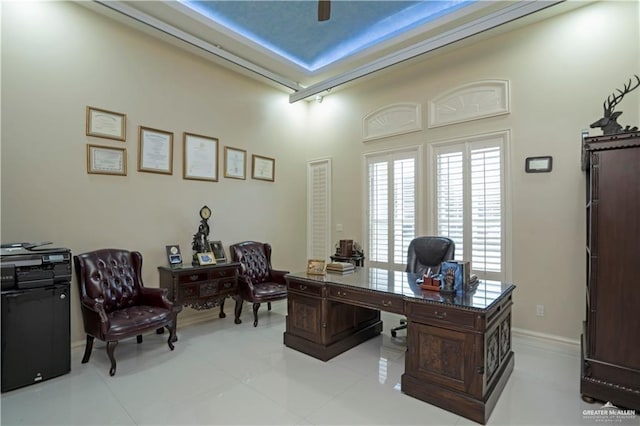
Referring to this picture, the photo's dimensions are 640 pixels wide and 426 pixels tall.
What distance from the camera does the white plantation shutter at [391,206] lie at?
470 cm

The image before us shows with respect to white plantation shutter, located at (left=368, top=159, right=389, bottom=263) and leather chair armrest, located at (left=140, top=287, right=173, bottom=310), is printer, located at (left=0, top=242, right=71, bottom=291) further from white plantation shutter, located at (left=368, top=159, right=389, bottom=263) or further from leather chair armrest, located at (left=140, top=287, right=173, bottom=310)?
white plantation shutter, located at (left=368, top=159, right=389, bottom=263)

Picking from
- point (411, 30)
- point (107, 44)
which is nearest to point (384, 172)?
point (411, 30)

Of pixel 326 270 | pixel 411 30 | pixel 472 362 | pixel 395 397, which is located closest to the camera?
pixel 472 362

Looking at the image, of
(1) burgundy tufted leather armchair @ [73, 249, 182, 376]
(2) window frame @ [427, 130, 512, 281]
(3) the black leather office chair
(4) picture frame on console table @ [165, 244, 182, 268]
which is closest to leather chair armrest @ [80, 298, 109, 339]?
(1) burgundy tufted leather armchair @ [73, 249, 182, 376]

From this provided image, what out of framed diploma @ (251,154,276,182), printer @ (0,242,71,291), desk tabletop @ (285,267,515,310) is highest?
framed diploma @ (251,154,276,182)

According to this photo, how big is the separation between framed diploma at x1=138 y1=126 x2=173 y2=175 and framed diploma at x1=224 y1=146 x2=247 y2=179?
0.83 meters

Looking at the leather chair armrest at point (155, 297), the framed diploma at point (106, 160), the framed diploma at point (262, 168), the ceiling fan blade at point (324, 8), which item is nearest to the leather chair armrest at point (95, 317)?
the leather chair armrest at point (155, 297)

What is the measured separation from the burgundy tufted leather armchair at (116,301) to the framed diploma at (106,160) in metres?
0.92

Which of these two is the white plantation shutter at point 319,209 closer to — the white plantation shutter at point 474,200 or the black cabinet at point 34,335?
the white plantation shutter at point 474,200

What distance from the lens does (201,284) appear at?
4039 mm

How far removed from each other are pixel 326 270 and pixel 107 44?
11.9 ft

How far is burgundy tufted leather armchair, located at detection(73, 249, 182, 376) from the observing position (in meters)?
2.95

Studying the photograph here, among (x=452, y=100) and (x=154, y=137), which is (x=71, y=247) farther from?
(x=452, y=100)

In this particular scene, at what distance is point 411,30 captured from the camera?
3996 millimetres
